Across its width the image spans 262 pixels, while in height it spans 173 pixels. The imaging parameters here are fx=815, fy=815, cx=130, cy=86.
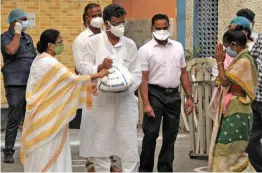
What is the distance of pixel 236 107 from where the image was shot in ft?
26.4

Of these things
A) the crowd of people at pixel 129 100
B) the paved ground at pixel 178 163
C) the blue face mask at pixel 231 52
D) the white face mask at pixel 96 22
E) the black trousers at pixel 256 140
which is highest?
the white face mask at pixel 96 22

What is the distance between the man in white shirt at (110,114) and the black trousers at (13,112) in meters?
1.93

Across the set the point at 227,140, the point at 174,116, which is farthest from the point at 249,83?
the point at 174,116

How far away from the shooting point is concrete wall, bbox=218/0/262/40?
1362 centimetres

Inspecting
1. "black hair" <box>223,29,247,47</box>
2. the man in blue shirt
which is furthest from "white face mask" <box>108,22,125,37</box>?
the man in blue shirt

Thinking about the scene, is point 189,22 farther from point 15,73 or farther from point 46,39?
point 46,39

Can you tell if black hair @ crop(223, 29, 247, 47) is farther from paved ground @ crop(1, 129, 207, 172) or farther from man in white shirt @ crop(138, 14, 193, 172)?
paved ground @ crop(1, 129, 207, 172)

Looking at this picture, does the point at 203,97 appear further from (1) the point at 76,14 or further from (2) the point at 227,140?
(1) the point at 76,14

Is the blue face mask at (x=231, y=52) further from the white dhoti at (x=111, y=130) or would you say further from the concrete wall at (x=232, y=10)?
the concrete wall at (x=232, y=10)

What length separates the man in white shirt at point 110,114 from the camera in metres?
8.27

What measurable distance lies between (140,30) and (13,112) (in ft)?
17.5

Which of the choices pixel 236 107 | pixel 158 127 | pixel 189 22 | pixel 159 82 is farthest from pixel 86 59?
pixel 189 22

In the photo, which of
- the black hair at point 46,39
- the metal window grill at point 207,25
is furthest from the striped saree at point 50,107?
the metal window grill at point 207,25

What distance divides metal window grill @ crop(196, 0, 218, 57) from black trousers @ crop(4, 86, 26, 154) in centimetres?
491
